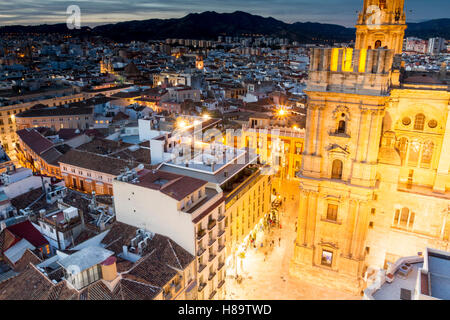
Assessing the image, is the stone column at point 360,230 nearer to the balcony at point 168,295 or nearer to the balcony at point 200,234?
the balcony at point 200,234

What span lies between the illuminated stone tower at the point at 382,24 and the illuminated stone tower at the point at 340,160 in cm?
608

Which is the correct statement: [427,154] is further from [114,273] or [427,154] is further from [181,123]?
[181,123]

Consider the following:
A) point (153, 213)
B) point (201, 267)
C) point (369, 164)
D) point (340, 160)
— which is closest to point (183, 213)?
point (153, 213)

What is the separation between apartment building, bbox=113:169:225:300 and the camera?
25844mm

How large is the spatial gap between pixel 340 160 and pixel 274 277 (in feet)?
39.8

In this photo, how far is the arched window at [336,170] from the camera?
28891 millimetres

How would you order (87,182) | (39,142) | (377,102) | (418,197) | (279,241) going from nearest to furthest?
(377,102) < (418,197) < (279,241) < (87,182) < (39,142)

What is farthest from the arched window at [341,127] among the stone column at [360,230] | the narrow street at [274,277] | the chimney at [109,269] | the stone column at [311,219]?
the chimney at [109,269]

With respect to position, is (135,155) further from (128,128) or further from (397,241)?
(397,241)

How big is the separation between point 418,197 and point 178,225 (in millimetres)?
18037

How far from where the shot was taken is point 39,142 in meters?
54.5

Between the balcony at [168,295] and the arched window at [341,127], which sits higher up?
the arched window at [341,127]
